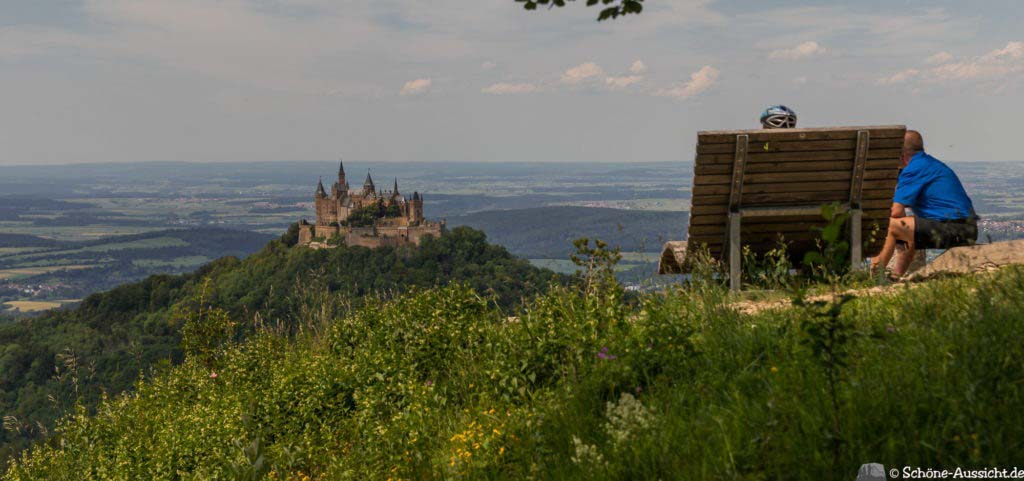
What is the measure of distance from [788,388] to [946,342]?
23.7 inches

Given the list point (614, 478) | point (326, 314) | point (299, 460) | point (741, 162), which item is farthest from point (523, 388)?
point (326, 314)

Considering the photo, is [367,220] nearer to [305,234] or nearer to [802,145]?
[305,234]

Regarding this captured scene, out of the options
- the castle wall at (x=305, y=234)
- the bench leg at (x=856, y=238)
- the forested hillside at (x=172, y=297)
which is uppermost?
the bench leg at (x=856, y=238)

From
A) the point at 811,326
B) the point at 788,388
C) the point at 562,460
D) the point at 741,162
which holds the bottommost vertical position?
the point at 562,460

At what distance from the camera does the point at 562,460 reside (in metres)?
3.66

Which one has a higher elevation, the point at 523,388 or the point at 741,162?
the point at 741,162

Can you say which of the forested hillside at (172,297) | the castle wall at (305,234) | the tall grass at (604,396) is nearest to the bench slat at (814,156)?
the tall grass at (604,396)

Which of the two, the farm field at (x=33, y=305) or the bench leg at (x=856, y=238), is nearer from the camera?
the bench leg at (x=856, y=238)

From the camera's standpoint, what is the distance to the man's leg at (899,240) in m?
7.25

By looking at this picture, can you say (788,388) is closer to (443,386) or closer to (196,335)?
(443,386)

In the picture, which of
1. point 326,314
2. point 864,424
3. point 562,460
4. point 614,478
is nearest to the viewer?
point 864,424

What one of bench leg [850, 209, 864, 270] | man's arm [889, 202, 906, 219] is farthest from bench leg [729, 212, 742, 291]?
man's arm [889, 202, 906, 219]

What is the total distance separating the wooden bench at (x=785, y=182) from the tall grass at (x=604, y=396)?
1.68 m

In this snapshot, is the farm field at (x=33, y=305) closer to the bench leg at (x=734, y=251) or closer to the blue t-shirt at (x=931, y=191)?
the bench leg at (x=734, y=251)
